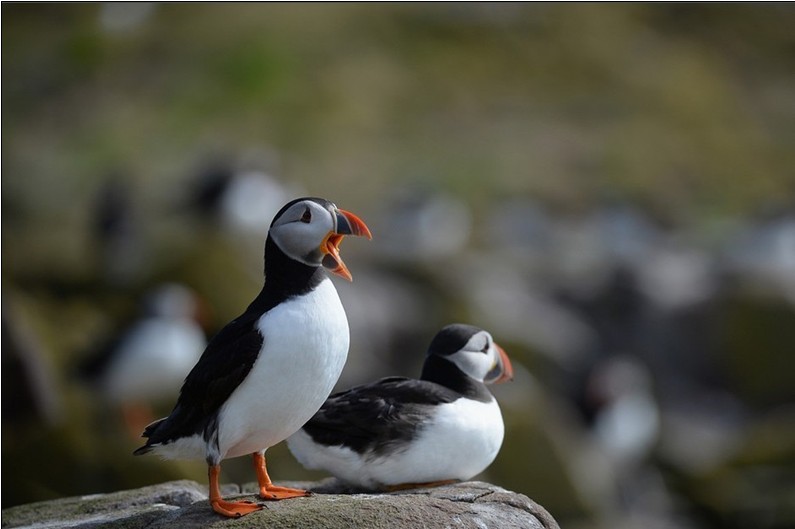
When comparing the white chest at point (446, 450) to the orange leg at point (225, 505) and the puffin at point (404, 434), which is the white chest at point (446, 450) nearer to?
Result: the puffin at point (404, 434)

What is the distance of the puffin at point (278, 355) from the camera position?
4.99m

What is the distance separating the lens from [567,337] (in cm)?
1847

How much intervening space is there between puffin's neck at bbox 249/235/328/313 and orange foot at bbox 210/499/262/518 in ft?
2.78

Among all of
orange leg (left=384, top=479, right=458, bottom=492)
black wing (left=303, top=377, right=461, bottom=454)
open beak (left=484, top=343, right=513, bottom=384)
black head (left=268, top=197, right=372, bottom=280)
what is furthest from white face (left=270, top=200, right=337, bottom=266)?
open beak (left=484, top=343, right=513, bottom=384)

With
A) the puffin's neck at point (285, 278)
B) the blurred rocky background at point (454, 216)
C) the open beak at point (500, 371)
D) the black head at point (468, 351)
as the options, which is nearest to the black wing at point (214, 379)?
the puffin's neck at point (285, 278)

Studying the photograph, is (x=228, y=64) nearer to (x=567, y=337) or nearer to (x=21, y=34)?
(x=21, y=34)

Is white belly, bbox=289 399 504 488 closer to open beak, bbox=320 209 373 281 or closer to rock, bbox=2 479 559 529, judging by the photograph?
rock, bbox=2 479 559 529

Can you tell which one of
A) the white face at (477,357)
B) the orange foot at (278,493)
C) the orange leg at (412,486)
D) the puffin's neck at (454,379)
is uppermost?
the white face at (477,357)

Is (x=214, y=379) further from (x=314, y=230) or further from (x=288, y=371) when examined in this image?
(x=314, y=230)

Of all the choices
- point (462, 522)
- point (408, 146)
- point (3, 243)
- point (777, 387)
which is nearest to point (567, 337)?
point (777, 387)

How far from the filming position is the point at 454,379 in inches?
237

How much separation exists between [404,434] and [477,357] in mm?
671

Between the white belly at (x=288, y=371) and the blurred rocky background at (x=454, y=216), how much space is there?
439cm

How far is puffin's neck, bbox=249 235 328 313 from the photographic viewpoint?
5113 mm
